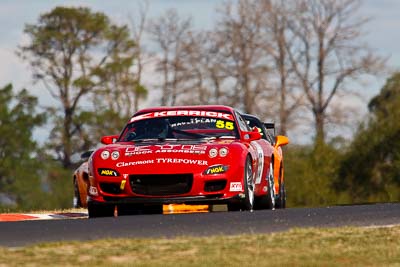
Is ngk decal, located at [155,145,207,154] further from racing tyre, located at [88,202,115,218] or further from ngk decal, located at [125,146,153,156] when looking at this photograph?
racing tyre, located at [88,202,115,218]

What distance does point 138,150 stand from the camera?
15453 mm

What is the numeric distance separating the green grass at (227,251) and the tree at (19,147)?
48783mm

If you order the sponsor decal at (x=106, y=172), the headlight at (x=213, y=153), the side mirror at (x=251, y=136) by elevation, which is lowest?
the sponsor decal at (x=106, y=172)

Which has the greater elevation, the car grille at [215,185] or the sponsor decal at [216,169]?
the sponsor decal at [216,169]

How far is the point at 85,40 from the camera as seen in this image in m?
63.9

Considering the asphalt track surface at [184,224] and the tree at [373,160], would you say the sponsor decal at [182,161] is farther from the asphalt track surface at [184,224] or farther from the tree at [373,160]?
the tree at [373,160]

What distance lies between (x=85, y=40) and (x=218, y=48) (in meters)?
7.19

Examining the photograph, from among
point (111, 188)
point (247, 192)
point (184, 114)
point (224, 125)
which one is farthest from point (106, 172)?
point (224, 125)

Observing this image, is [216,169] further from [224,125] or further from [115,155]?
[224,125]

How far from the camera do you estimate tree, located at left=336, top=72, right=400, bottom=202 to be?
52.7 m

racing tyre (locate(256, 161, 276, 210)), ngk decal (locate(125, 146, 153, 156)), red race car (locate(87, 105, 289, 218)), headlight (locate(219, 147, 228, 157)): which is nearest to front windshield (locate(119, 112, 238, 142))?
red race car (locate(87, 105, 289, 218))

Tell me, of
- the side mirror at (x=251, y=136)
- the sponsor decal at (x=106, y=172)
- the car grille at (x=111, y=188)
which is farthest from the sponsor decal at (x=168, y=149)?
the side mirror at (x=251, y=136)

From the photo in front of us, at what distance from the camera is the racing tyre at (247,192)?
1551 centimetres

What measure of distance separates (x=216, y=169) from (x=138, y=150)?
89cm
